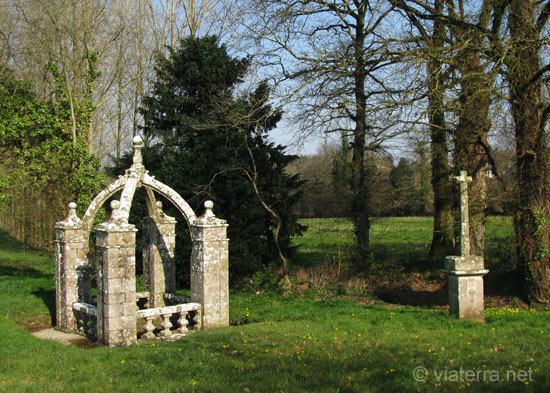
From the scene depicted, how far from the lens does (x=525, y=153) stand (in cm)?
1056

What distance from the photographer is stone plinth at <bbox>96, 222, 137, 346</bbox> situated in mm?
7945

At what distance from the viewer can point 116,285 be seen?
26.2 feet

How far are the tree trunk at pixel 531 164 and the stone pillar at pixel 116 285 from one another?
877cm

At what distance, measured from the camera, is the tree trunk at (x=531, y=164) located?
10.4 m

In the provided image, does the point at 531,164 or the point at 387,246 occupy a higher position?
the point at 531,164

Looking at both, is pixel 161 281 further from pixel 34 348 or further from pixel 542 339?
pixel 542 339

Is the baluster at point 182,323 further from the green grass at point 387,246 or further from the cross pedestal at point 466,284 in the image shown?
the green grass at point 387,246

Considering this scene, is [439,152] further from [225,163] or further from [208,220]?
[208,220]

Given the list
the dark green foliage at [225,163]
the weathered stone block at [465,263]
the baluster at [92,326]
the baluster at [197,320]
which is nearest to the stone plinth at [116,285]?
the baluster at [92,326]

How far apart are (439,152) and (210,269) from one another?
7927mm

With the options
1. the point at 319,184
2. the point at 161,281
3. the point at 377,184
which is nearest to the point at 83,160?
the point at 161,281

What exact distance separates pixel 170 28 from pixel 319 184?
12.7m

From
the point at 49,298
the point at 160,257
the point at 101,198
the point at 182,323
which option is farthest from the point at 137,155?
the point at 49,298

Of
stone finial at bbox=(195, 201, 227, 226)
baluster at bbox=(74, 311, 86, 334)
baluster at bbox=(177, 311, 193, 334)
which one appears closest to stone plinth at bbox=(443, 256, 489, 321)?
stone finial at bbox=(195, 201, 227, 226)
